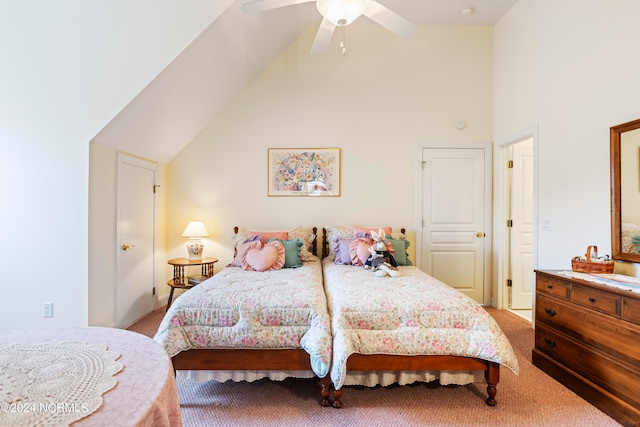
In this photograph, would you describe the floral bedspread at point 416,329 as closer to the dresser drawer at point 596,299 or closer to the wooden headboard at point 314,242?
the dresser drawer at point 596,299

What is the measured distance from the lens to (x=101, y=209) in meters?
2.73

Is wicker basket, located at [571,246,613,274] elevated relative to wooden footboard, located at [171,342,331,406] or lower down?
elevated

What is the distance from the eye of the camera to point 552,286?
218 centimetres

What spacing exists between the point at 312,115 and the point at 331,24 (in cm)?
149

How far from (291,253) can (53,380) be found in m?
2.26

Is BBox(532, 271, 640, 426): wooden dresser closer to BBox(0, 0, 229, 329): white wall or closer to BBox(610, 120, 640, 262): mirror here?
BBox(610, 120, 640, 262): mirror

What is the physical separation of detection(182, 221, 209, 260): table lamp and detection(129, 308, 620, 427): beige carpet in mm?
1576

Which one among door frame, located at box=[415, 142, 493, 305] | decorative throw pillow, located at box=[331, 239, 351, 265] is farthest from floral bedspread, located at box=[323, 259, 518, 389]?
door frame, located at box=[415, 142, 493, 305]

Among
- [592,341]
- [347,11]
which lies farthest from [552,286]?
[347,11]

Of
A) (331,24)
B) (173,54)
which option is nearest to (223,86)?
(173,54)

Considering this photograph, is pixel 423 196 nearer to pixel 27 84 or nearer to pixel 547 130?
pixel 547 130

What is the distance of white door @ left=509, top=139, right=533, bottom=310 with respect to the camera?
3.55 meters

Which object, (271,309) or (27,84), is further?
(27,84)

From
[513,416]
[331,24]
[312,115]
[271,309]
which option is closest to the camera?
[513,416]
